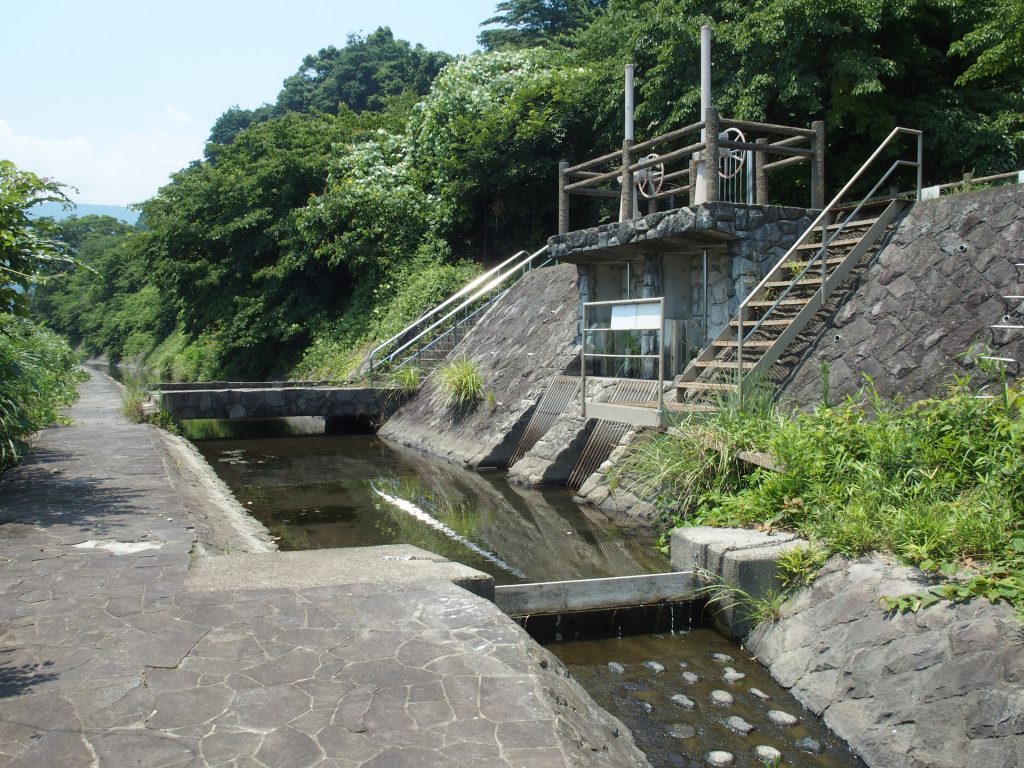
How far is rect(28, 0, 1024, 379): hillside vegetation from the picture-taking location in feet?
50.2

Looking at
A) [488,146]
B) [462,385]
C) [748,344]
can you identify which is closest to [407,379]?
[462,385]

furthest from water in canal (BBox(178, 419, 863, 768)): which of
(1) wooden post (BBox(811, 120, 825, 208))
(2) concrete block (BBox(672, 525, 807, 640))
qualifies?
(1) wooden post (BBox(811, 120, 825, 208))

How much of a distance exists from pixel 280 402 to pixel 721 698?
1454 centimetres

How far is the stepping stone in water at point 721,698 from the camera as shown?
5477 mm

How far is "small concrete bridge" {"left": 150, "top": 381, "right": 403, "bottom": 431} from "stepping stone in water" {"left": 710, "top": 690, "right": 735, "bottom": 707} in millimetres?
14007

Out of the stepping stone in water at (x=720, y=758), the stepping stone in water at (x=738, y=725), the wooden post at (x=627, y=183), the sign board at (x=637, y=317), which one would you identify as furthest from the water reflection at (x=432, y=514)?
the wooden post at (x=627, y=183)

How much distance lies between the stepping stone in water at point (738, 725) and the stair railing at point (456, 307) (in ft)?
47.1

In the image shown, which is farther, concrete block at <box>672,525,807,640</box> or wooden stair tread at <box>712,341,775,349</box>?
wooden stair tread at <box>712,341,775,349</box>

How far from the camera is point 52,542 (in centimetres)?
670

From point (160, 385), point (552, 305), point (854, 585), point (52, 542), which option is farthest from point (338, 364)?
point (854, 585)

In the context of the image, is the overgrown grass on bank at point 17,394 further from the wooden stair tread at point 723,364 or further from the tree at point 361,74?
the tree at point 361,74

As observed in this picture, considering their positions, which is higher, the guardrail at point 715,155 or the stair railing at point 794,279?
the guardrail at point 715,155

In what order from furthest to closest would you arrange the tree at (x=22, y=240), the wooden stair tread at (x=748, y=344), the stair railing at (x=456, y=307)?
1. the stair railing at (x=456, y=307)
2. the wooden stair tread at (x=748, y=344)
3. the tree at (x=22, y=240)

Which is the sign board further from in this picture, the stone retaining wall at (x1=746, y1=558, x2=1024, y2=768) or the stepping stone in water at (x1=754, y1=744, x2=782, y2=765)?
the stepping stone in water at (x1=754, y1=744, x2=782, y2=765)
